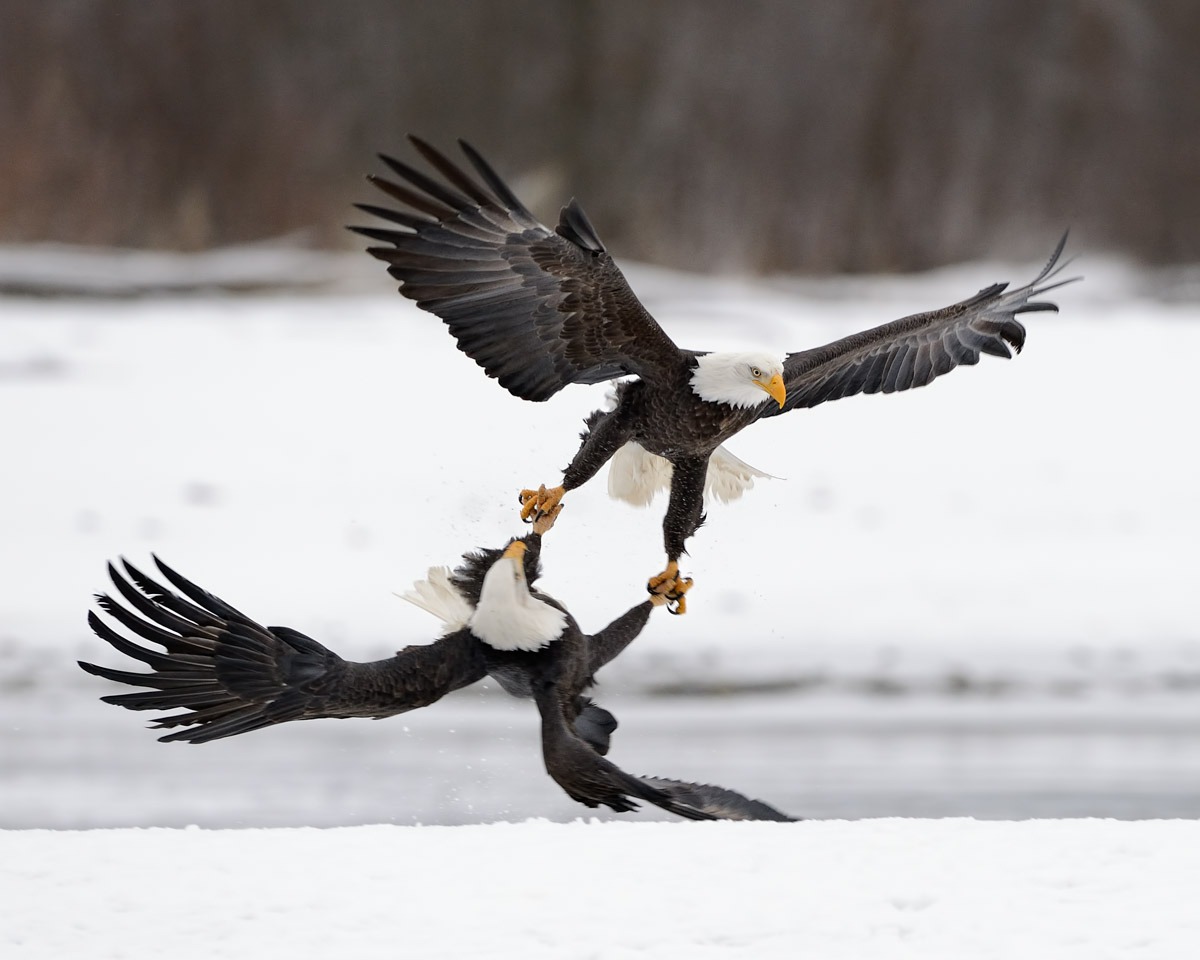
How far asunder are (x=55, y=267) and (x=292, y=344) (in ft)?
8.52

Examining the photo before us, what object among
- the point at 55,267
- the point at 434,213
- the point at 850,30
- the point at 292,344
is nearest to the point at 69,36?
the point at 55,267

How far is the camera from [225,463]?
9016 millimetres

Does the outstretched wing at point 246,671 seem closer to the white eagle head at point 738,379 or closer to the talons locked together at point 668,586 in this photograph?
the talons locked together at point 668,586

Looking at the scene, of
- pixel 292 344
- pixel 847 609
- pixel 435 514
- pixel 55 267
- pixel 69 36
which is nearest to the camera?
pixel 847 609

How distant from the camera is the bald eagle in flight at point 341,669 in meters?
3.61

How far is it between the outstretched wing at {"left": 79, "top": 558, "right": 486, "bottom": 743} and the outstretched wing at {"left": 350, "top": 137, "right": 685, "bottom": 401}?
64 cm

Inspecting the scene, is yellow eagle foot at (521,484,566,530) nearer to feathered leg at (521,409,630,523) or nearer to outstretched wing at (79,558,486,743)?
feathered leg at (521,409,630,523)

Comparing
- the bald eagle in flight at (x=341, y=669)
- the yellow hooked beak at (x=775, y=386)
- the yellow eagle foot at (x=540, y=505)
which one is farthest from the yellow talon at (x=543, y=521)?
the yellow hooked beak at (x=775, y=386)

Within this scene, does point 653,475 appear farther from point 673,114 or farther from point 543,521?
point 673,114

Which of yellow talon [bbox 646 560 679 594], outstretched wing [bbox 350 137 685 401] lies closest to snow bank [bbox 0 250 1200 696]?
yellow talon [bbox 646 560 679 594]

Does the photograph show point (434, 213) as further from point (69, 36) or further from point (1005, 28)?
point (1005, 28)

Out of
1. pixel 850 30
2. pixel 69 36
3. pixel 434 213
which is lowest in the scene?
pixel 434 213

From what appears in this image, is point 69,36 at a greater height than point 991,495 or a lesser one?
greater

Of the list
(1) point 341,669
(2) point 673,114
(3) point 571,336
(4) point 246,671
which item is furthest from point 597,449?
(2) point 673,114
